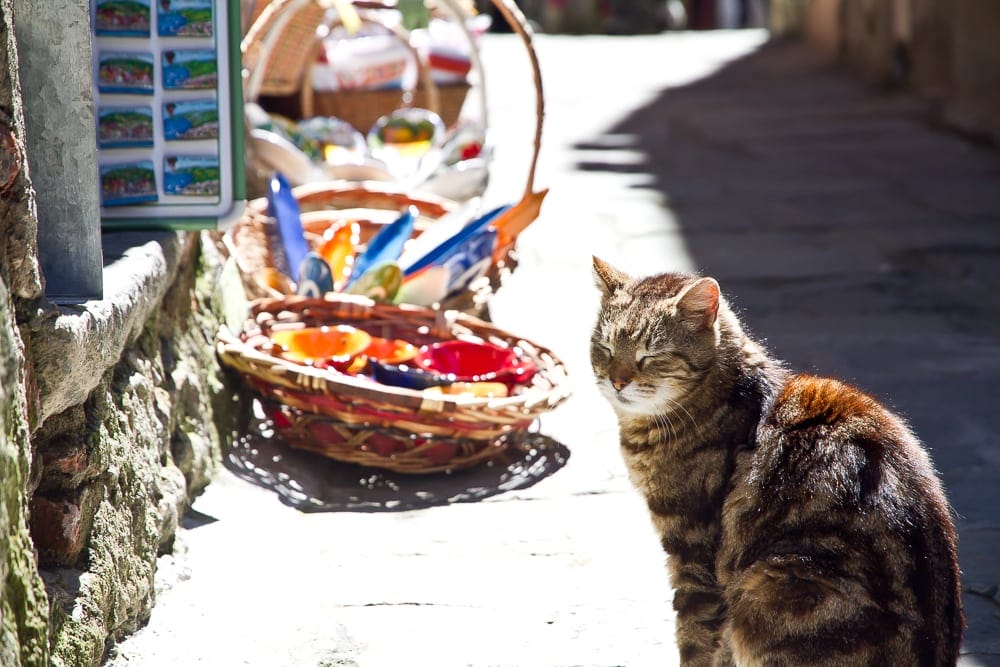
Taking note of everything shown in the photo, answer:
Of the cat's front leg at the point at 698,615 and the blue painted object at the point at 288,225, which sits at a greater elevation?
the blue painted object at the point at 288,225

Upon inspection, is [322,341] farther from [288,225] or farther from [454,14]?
[454,14]

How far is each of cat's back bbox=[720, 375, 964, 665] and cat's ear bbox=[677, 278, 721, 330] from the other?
0.23 m

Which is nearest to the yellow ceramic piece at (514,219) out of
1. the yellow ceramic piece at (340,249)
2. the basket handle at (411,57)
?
the yellow ceramic piece at (340,249)

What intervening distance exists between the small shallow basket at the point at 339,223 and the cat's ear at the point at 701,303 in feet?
4.99

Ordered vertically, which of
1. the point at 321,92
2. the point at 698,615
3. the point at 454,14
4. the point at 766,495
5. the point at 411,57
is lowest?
the point at 698,615

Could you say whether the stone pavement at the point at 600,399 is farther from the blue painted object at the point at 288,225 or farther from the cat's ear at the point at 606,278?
the blue painted object at the point at 288,225

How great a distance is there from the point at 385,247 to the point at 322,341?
50cm

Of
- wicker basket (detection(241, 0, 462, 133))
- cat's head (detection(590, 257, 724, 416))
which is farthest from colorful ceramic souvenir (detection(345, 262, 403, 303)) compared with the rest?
wicker basket (detection(241, 0, 462, 133))

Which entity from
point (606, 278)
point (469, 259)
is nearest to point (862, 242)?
point (469, 259)

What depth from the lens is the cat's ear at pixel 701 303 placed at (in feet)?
7.07

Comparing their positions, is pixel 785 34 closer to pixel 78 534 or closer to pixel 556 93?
pixel 556 93

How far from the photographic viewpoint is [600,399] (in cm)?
352

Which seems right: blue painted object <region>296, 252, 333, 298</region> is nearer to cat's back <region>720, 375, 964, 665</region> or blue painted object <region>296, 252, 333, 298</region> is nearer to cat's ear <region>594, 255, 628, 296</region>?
cat's ear <region>594, 255, 628, 296</region>

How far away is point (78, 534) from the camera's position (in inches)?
76.7
